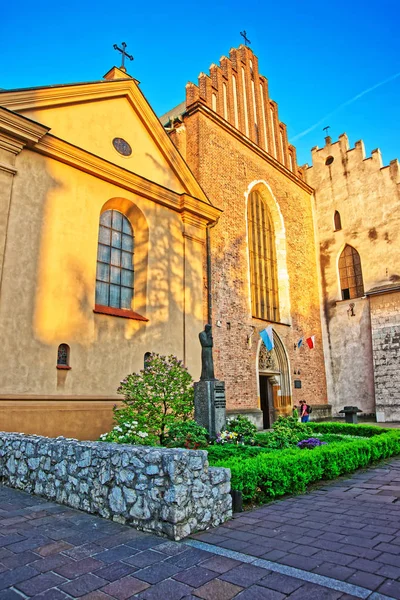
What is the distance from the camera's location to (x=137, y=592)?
3037mm

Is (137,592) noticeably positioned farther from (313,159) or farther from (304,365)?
(313,159)

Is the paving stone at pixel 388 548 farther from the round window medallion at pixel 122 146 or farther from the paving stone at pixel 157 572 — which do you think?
the round window medallion at pixel 122 146

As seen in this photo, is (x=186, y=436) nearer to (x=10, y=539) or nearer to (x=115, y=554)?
(x=10, y=539)

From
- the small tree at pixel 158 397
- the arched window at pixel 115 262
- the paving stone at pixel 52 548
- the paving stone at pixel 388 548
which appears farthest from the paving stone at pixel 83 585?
the arched window at pixel 115 262

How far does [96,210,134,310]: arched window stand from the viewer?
40.8 feet

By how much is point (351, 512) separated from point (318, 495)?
1.11m

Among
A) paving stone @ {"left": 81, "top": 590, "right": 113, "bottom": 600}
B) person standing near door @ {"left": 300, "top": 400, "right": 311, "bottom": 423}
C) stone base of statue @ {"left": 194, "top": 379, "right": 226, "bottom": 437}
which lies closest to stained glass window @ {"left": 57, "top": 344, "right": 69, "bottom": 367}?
stone base of statue @ {"left": 194, "top": 379, "right": 226, "bottom": 437}

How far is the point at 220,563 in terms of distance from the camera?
11.6 ft

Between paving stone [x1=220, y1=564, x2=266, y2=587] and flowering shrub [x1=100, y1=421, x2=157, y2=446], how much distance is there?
4.41 meters

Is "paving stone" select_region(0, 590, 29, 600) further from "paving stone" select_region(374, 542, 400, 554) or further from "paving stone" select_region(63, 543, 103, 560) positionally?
"paving stone" select_region(374, 542, 400, 554)

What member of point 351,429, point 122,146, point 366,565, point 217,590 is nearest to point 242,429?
point 351,429

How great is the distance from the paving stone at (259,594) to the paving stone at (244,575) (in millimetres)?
92

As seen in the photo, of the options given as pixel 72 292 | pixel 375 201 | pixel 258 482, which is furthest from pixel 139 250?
pixel 375 201

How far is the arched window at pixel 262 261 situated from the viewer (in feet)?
61.3
